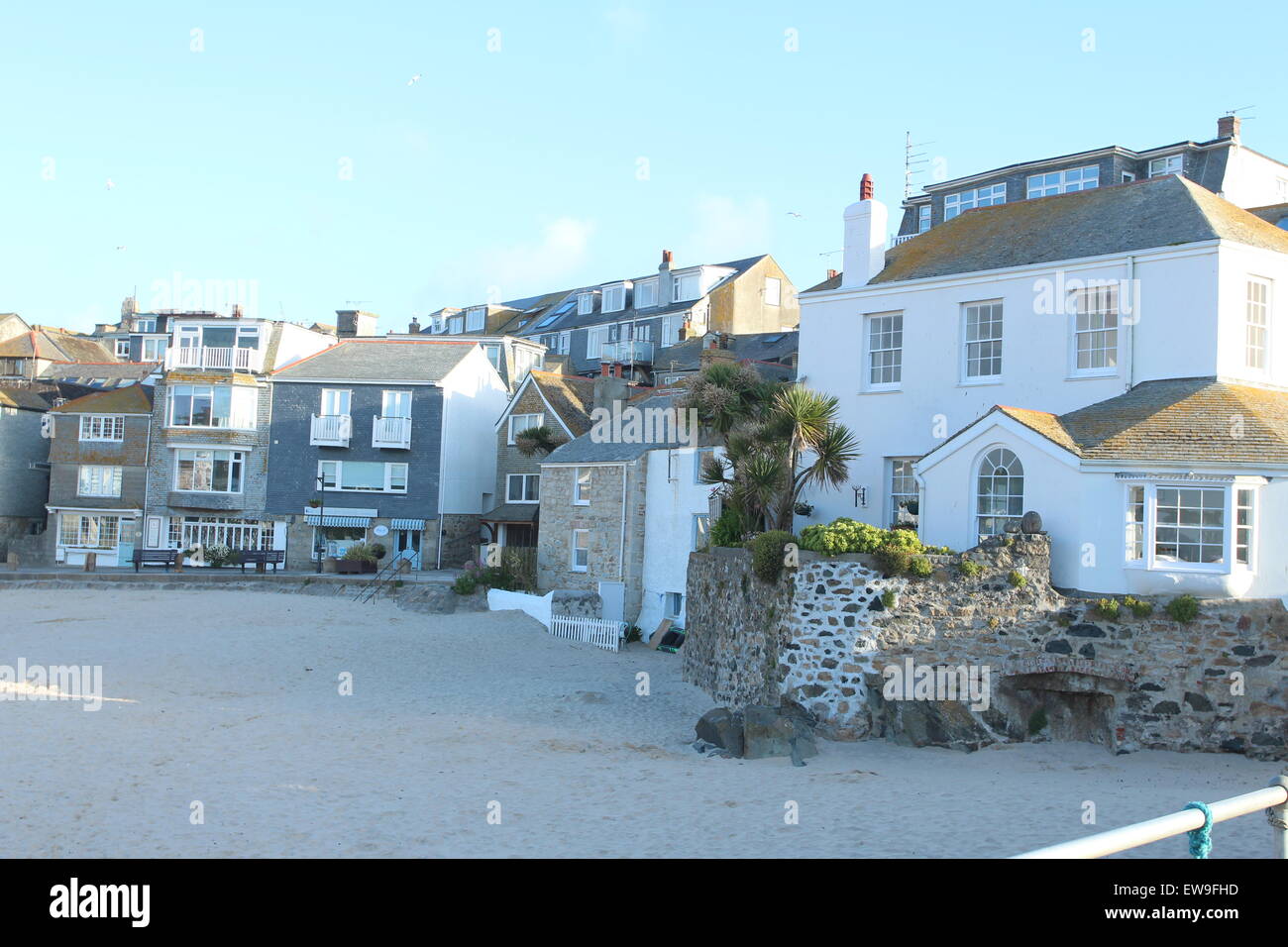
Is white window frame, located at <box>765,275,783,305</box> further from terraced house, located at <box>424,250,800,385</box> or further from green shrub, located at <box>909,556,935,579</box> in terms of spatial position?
green shrub, located at <box>909,556,935,579</box>

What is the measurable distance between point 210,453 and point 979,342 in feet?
115

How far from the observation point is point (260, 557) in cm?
4084

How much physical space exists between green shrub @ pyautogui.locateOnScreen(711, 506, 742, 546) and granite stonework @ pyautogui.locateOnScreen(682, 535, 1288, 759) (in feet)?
14.5

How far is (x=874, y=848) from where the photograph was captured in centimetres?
1225

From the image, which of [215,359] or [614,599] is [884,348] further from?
[215,359]

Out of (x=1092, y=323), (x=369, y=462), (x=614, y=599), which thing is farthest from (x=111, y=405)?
(x=1092, y=323)

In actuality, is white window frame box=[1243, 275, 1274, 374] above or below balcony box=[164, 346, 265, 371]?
below

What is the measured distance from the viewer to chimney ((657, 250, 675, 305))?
6061 cm

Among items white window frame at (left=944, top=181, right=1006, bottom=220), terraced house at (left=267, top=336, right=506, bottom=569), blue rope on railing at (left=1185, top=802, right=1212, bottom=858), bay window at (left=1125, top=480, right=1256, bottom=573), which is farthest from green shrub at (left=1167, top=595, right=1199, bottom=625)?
white window frame at (left=944, top=181, right=1006, bottom=220)
